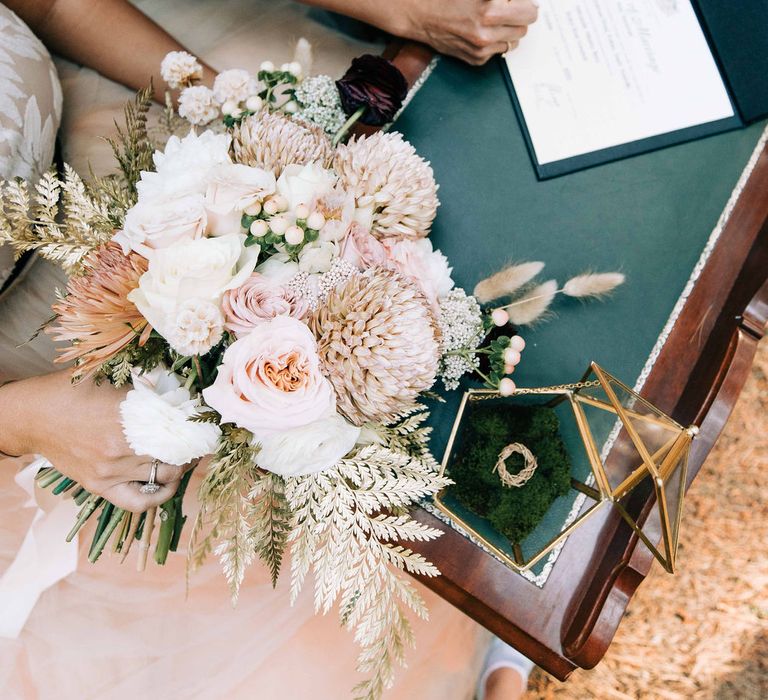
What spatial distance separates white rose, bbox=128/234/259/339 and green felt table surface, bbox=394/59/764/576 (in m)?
0.36

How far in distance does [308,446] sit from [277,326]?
0.10 metres

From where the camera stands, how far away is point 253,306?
45 centimetres

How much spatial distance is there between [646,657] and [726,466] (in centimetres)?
49

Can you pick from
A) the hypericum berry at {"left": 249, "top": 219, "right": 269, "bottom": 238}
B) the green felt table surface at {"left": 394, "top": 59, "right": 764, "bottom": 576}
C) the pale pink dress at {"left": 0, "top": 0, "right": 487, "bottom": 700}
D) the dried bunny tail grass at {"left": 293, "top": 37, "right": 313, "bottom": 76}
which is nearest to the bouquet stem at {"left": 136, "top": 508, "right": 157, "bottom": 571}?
the pale pink dress at {"left": 0, "top": 0, "right": 487, "bottom": 700}

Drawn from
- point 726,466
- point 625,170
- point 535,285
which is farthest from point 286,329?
point 726,466

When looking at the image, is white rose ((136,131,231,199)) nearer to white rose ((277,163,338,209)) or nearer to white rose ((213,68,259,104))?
white rose ((277,163,338,209))

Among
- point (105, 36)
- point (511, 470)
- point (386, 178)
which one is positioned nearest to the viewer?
point (386, 178)

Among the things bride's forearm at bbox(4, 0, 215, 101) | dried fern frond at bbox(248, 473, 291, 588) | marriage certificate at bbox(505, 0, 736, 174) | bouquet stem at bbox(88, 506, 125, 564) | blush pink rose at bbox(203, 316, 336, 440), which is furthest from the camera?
bride's forearm at bbox(4, 0, 215, 101)

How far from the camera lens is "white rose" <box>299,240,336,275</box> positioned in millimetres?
489

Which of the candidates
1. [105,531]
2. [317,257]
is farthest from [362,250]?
[105,531]

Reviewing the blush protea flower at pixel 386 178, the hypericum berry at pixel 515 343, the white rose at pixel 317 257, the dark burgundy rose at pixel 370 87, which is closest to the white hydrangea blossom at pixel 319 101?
the dark burgundy rose at pixel 370 87

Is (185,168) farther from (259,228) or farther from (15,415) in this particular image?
(15,415)

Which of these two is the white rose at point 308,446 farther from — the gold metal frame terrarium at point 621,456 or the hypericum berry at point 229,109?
the hypericum berry at point 229,109

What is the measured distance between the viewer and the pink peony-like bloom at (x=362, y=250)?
0.50 metres
